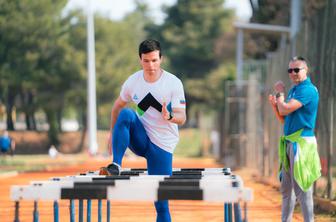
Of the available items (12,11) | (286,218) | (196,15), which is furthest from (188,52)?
(286,218)

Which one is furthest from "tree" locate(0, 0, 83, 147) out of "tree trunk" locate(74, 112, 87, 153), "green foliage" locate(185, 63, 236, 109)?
"green foliage" locate(185, 63, 236, 109)

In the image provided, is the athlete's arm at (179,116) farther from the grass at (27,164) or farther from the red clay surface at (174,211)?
the grass at (27,164)

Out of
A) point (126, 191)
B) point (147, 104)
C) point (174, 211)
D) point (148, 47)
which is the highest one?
point (148, 47)

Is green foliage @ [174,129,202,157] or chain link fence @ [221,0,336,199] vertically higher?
chain link fence @ [221,0,336,199]

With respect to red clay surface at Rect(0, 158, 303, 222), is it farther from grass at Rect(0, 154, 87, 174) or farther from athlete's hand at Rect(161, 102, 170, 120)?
grass at Rect(0, 154, 87, 174)

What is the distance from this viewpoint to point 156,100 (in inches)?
325

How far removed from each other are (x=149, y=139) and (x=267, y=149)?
1382 centimetres

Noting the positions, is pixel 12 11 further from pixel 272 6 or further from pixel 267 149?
pixel 267 149

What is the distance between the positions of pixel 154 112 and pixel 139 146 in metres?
0.35

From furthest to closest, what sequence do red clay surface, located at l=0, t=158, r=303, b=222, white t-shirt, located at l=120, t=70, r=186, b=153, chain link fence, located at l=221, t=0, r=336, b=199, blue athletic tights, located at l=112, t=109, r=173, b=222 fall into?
chain link fence, located at l=221, t=0, r=336, b=199 → red clay surface, located at l=0, t=158, r=303, b=222 → white t-shirt, located at l=120, t=70, r=186, b=153 → blue athletic tights, located at l=112, t=109, r=173, b=222

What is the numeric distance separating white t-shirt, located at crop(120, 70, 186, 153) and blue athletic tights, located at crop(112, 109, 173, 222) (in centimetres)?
8

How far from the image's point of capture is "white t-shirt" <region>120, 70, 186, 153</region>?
26.9 feet

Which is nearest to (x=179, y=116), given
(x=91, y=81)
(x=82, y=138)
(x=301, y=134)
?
(x=301, y=134)

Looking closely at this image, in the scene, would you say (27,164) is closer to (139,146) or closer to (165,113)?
(139,146)
